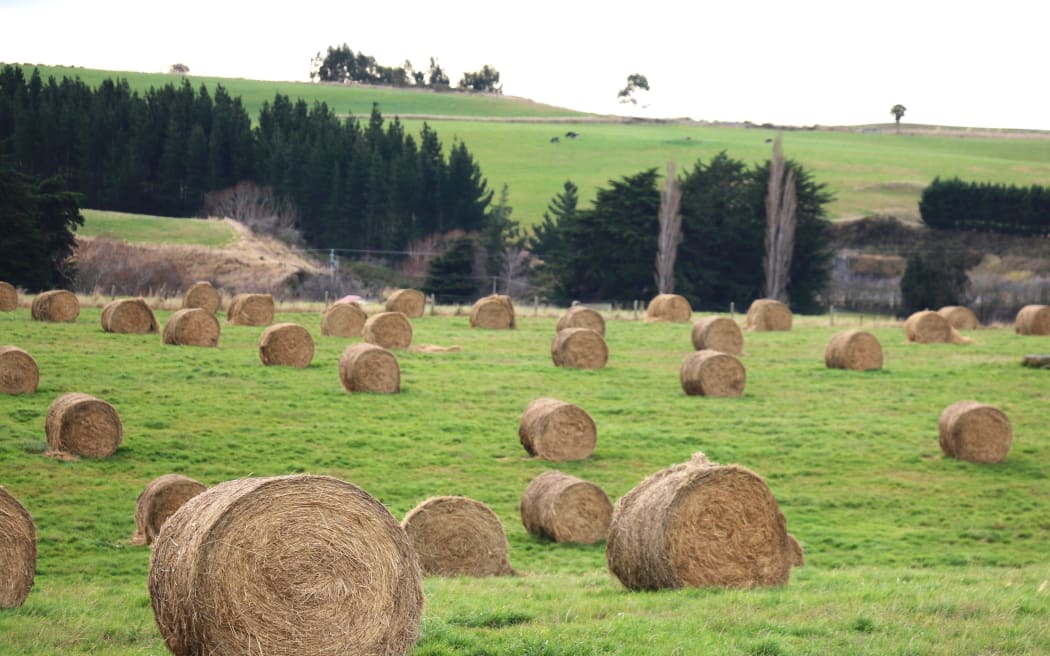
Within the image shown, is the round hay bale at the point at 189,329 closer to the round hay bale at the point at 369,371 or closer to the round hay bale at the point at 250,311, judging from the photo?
the round hay bale at the point at 250,311

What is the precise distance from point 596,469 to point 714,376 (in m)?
8.40

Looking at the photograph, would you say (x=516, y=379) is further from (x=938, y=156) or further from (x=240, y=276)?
(x=938, y=156)

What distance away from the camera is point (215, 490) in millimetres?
9719

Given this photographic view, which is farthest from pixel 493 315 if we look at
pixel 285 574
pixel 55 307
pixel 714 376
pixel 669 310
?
pixel 285 574

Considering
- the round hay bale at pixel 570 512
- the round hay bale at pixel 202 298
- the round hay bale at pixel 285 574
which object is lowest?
the round hay bale at pixel 570 512

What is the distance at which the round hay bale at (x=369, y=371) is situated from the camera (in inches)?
Answer: 1257

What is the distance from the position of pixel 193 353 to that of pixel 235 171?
220 feet

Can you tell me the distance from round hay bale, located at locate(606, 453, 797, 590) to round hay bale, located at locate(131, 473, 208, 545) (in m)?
8.30

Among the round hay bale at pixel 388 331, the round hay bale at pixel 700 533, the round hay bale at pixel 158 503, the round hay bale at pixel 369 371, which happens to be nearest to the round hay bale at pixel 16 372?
the round hay bale at pixel 369 371

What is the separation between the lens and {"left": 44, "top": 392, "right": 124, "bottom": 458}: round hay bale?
2384cm

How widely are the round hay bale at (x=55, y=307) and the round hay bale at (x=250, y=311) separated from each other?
5.32 m

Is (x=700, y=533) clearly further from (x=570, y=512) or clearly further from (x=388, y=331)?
(x=388, y=331)

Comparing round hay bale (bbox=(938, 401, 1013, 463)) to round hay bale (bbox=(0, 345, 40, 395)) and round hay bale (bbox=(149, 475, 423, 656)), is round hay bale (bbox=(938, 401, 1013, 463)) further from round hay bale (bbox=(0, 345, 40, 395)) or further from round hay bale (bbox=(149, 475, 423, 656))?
round hay bale (bbox=(149, 475, 423, 656))

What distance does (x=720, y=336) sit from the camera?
41750mm
